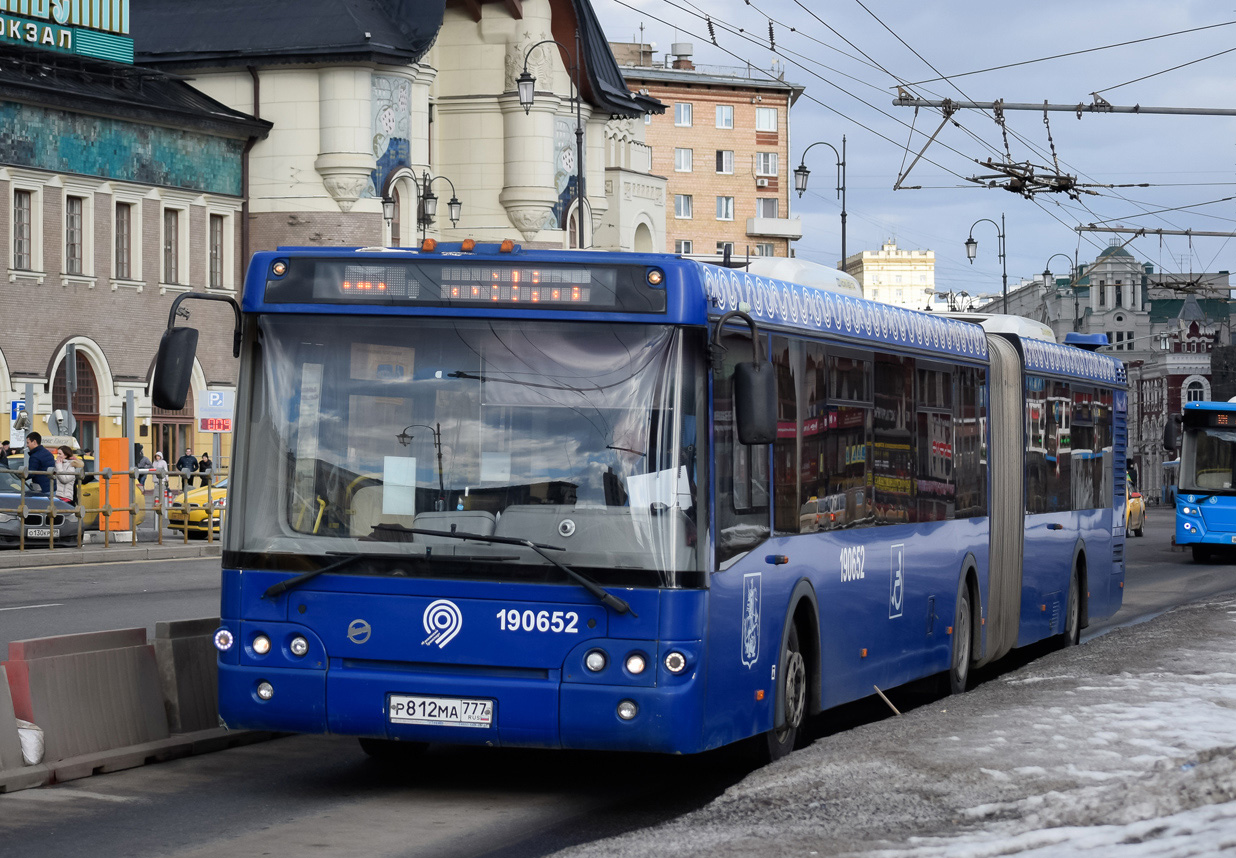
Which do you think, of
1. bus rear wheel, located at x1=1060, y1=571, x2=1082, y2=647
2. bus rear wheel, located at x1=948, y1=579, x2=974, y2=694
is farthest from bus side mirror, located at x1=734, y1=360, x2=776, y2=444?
bus rear wheel, located at x1=1060, y1=571, x2=1082, y2=647

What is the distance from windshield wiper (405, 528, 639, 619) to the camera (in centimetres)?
881

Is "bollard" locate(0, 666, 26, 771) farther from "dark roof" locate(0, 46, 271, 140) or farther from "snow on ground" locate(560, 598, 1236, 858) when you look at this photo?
"dark roof" locate(0, 46, 271, 140)

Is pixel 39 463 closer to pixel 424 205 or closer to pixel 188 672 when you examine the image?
pixel 188 672

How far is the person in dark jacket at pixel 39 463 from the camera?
102 feet

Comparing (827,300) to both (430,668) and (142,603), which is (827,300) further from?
(142,603)

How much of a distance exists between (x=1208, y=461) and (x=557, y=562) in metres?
31.7

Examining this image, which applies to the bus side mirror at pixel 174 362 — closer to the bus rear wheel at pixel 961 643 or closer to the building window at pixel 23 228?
the bus rear wheel at pixel 961 643

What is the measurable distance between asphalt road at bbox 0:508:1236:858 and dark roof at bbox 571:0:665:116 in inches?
2254

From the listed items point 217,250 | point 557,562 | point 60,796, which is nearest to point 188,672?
point 60,796

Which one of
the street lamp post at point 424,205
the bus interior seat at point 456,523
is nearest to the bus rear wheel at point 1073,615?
the bus interior seat at point 456,523

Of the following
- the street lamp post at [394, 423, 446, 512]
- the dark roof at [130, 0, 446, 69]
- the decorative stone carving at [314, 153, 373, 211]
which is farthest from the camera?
the dark roof at [130, 0, 446, 69]

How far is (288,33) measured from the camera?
59688mm

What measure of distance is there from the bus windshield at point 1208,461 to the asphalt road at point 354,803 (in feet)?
88.8

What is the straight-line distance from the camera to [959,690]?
1421 centimetres
